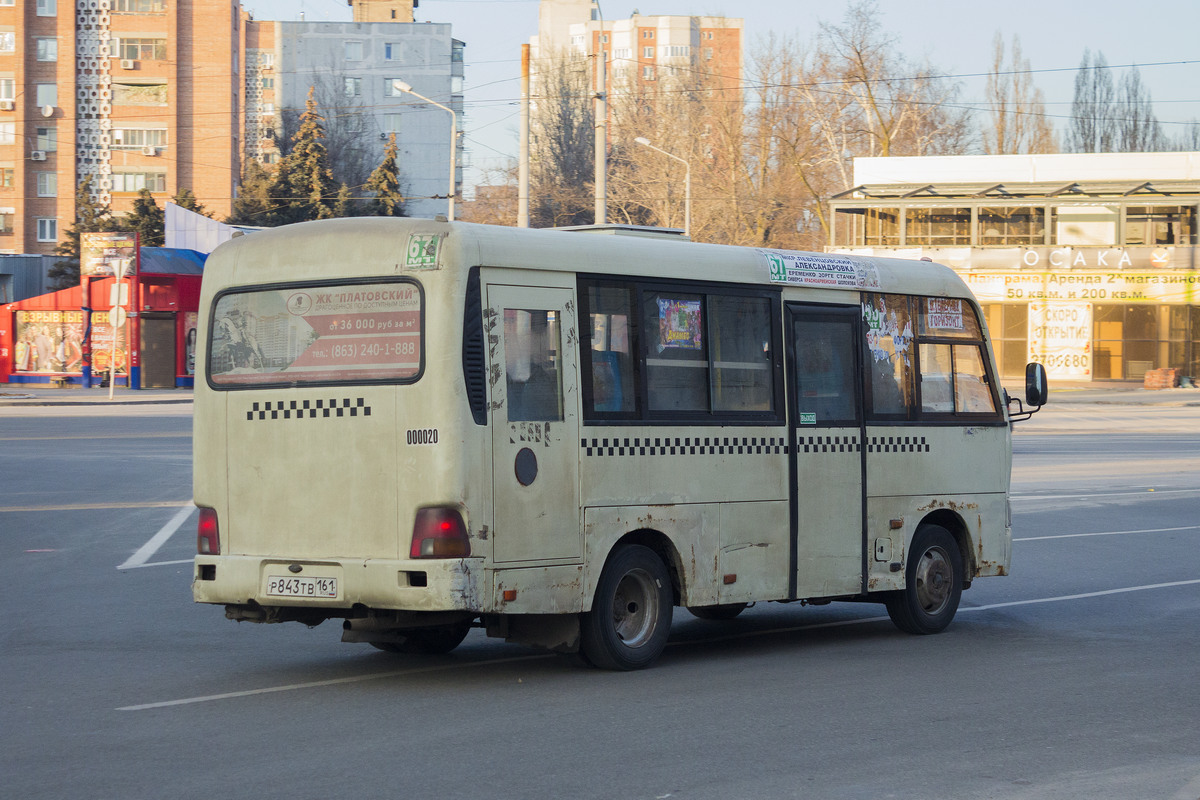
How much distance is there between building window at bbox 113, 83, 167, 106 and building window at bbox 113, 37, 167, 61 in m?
1.59

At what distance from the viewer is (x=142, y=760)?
6.01 metres

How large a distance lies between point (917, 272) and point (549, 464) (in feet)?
12.4

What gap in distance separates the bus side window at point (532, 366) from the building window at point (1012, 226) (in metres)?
54.1

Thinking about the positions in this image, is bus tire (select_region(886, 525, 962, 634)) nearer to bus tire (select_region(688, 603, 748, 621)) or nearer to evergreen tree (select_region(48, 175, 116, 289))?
bus tire (select_region(688, 603, 748, 621))

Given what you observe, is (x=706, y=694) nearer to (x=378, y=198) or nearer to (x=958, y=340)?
(x=958, y=340)

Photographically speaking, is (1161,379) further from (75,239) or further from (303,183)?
(75,239)

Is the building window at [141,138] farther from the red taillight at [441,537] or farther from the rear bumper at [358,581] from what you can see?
the red taillight at [441,537]

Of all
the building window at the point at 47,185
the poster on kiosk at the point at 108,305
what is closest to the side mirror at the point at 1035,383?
the poster on kiosk at the point at 108,305

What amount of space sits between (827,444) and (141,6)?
82.1 meters

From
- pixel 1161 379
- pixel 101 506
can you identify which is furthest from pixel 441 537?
pixel 1161 379

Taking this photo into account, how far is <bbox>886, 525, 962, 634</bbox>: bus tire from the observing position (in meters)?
9.89

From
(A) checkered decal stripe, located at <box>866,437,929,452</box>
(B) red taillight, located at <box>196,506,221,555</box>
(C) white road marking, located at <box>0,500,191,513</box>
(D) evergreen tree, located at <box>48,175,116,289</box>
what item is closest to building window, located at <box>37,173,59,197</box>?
(D) evergreen tree, located at <box>48,175,116,289</box>

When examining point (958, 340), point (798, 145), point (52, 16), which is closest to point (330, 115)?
point (52, 16)

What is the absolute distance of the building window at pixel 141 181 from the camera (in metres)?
84.6
